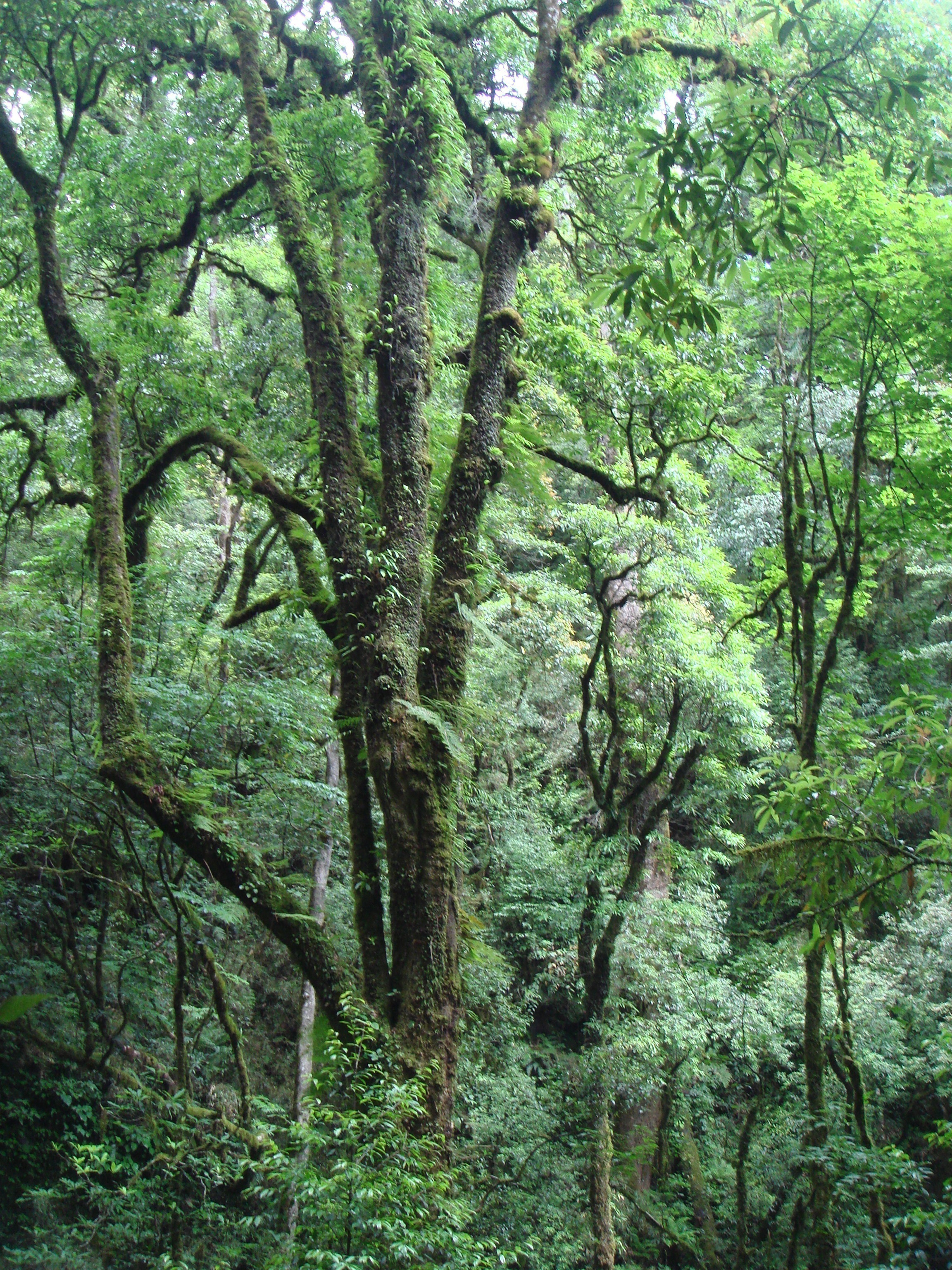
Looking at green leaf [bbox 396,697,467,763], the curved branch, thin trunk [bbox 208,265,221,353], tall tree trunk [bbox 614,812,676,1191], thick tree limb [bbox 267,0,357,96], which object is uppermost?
thin trunk [bbox 208,265,221,353]

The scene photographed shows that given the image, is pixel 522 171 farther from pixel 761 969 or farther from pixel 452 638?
pixel 761 969

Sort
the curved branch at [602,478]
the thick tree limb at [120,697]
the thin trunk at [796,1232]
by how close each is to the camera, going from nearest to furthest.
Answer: the thick tree limb at [120,697]
the curved branch at [602,478]
the thin trunk at [796,1232]

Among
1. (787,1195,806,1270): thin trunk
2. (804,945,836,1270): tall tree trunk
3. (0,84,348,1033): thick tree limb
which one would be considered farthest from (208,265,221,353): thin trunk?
(787,1195,806,1270): thin trunk

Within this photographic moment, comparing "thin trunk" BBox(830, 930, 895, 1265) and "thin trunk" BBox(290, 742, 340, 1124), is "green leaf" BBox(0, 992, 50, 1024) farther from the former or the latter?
"thin trunk" BBox(290, 742, 340, 1124)

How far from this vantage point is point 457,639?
4434 millimetres

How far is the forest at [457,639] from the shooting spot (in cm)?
379

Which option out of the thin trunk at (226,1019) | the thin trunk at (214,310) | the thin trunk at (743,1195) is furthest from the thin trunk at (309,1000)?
the thin trunk at (214,310)

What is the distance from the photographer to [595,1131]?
7.26m

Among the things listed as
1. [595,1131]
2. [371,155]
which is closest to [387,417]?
[371,155]

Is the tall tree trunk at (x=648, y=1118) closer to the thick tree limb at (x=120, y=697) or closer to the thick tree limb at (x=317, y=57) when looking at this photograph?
the thick tree limb at (x=120, y=697)

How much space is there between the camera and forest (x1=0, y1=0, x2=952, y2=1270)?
12.4 ft

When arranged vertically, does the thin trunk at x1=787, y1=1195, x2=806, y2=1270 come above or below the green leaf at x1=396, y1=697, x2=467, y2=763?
below

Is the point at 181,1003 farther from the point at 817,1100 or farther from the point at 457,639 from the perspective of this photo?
the point at 817,1100

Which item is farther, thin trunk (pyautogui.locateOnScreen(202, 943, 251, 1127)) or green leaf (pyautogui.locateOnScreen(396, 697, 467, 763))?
thin trunk (pyautogui.locateOnScreen(202, 943, 251, 1127))
